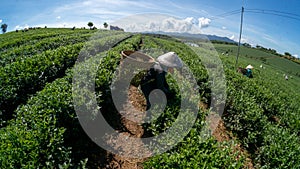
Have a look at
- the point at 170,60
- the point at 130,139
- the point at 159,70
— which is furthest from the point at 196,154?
the point at 170,60

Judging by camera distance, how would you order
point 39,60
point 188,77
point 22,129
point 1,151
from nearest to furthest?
point 1,151 → point 22,129 → point 39,60 → point 188,77

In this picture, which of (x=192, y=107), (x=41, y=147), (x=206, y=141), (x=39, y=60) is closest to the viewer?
(x=41, y=147)

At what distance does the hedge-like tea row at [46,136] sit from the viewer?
283 centimetres

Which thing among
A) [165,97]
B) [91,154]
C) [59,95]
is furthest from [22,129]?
[165,97]

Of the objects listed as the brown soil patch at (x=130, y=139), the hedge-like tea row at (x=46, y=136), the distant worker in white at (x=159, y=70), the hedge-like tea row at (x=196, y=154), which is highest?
the distant worker in white at (x=159, y=70)

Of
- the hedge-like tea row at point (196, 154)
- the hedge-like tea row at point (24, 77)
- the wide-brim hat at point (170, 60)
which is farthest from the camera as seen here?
the hedge-like tea row at point (24, 77)

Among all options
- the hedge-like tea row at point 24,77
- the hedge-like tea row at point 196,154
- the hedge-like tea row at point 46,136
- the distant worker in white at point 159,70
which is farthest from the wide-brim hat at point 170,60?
the hedge-like tea row at point 24,77

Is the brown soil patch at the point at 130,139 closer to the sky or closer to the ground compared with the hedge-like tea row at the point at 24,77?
closer to the ground

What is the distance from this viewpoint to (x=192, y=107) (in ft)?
17.7

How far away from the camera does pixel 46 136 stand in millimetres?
3273

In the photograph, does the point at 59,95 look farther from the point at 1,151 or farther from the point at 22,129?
the point at 1,151

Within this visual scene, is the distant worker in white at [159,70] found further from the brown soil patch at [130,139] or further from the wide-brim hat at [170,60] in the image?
the brown soil patch at [130,139]

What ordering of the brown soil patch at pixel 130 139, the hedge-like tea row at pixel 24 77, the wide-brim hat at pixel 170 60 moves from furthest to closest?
the hedge-like tea row at pixel 24 77 → the wide-brim hat at pixel 170 60 → the brown soil patch at pixel 130 139

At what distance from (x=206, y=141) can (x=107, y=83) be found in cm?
335
